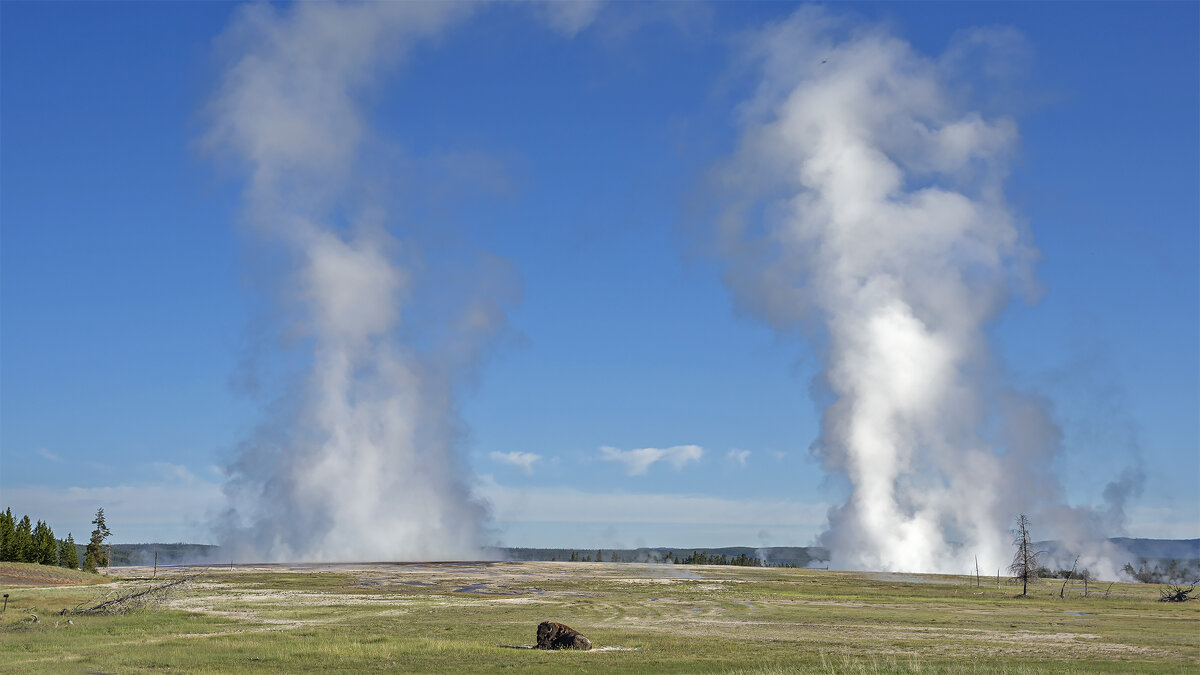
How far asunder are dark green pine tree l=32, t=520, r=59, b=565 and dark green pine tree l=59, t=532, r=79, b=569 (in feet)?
3.62

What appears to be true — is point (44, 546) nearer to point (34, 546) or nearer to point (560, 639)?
point (34, 546)

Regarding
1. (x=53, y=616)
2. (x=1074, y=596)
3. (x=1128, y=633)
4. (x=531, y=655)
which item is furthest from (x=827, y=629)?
(x=1074, y=596)

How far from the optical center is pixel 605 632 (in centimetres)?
6431

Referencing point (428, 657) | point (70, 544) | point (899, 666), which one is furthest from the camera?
point (70, 544)

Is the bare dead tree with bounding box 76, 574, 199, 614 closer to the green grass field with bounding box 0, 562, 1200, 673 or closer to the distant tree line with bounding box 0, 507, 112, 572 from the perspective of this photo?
the green grass field with bounding box 0, 562, 1200, 673

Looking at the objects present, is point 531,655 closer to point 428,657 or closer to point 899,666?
point 428,657

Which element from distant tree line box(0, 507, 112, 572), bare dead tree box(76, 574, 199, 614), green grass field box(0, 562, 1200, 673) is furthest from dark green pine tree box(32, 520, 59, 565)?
bare dead tree box(76, 574, 199, 614)

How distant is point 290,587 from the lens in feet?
400

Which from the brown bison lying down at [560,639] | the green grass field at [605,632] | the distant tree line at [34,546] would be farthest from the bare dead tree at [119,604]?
the distant tree line at [34,546]

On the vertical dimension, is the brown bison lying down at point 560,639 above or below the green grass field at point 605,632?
above

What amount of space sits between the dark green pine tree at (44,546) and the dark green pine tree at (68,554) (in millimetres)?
1104

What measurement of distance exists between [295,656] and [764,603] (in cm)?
6364

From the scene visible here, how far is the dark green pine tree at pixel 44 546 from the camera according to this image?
5974 inches

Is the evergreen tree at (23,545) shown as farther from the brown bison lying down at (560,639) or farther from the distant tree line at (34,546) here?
the brown bison lying down at (560,639)
